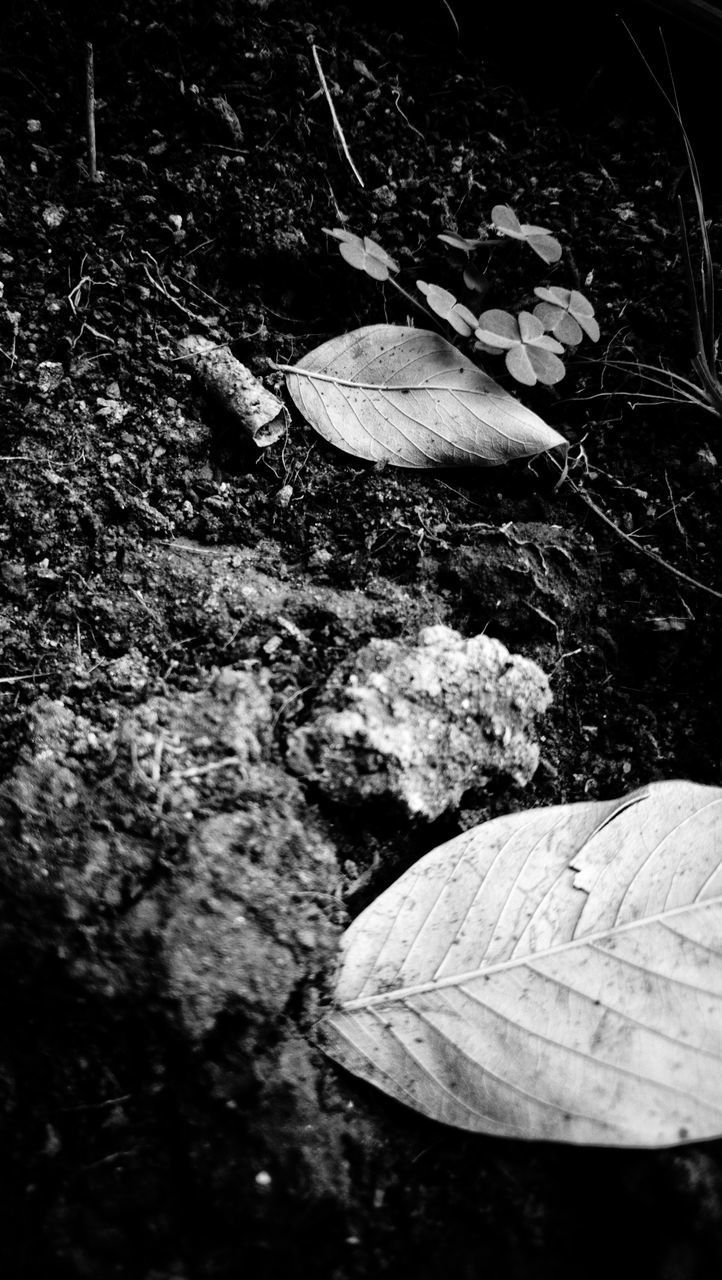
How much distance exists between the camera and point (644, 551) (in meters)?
1.45

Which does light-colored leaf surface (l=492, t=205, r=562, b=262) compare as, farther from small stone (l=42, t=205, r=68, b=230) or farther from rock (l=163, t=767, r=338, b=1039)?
rock (l=163, t=767, r=338, b=1039)

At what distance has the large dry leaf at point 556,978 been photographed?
3.19ft

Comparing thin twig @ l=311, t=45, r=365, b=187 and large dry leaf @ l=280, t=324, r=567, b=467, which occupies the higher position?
thin twig @ l=311, t=45, r=365, b=187

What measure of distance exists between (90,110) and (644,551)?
1.35 meters

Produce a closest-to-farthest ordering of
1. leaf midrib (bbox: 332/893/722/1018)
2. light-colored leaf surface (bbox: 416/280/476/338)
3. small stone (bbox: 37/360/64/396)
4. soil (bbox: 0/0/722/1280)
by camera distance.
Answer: soil (bbox: 0/0/722/1280) < leaf midrib (bbox: 332/893/722/1018) < small stone (bbox: 37/360/64/396) < light-colored leaf surface (bbox: 416/280/476/338)

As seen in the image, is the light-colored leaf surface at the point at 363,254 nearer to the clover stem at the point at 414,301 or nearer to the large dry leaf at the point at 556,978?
the clover stem at the point at 414,301

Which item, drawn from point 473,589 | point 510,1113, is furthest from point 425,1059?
point 473,589

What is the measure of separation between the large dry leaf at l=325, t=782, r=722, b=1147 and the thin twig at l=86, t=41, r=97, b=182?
4.68 ft

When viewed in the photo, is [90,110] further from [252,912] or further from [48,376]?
[252,912]

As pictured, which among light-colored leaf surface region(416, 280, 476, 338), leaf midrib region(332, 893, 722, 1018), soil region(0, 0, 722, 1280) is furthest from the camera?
light-colored leaf surface region(416, 280, 476, 338)

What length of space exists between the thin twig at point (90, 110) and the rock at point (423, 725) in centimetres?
110

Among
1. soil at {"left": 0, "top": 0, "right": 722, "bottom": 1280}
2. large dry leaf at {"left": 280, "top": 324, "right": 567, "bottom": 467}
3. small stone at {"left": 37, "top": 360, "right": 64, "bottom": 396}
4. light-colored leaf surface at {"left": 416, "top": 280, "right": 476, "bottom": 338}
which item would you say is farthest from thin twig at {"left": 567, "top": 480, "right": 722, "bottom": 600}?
small stone at {"left": 37, "top": 360, "right": 64, "bottom": 396}

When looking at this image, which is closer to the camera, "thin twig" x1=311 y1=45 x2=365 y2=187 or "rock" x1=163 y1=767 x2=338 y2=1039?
"rock" x1=163 y1=767 x2=338 y2=1039

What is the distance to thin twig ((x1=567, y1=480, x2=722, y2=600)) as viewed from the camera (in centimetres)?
143
